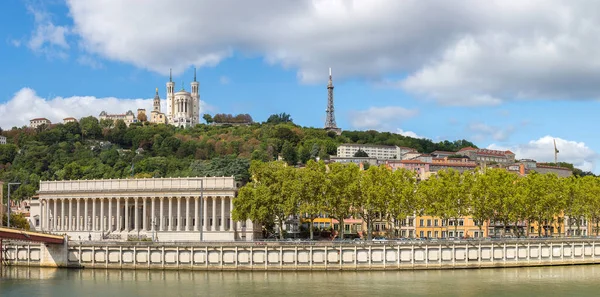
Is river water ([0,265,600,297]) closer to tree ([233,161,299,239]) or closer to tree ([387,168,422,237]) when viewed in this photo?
tree ([387,168,422,237])

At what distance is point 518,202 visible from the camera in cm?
10106

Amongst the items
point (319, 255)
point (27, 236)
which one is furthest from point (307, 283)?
point (27, 236)

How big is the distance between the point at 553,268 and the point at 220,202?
54.1 m

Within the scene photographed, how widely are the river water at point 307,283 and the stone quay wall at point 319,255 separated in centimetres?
185

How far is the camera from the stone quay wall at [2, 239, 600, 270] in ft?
287

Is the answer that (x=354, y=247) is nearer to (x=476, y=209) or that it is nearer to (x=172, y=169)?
(x=476, y=209)

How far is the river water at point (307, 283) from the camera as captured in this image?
70.9 m

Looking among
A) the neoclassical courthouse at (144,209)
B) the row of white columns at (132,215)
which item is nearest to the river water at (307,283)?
the neoclassical courthouse at (144,209)

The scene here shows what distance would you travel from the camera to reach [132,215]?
420ft

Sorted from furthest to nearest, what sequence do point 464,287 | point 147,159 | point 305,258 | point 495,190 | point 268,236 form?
point 147,159
point 268,236
point 495,190
point 305,258
point 464,287

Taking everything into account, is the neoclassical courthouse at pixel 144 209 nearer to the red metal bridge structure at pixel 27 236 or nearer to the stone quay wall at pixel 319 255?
the stone quay wall at pixel 319 255

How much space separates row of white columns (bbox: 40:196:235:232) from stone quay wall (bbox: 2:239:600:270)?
75.6 ft

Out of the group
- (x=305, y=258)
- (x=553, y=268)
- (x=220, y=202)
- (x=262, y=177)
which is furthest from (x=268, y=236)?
(x=553, y=268)

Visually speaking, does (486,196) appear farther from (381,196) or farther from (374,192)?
(374,192)
